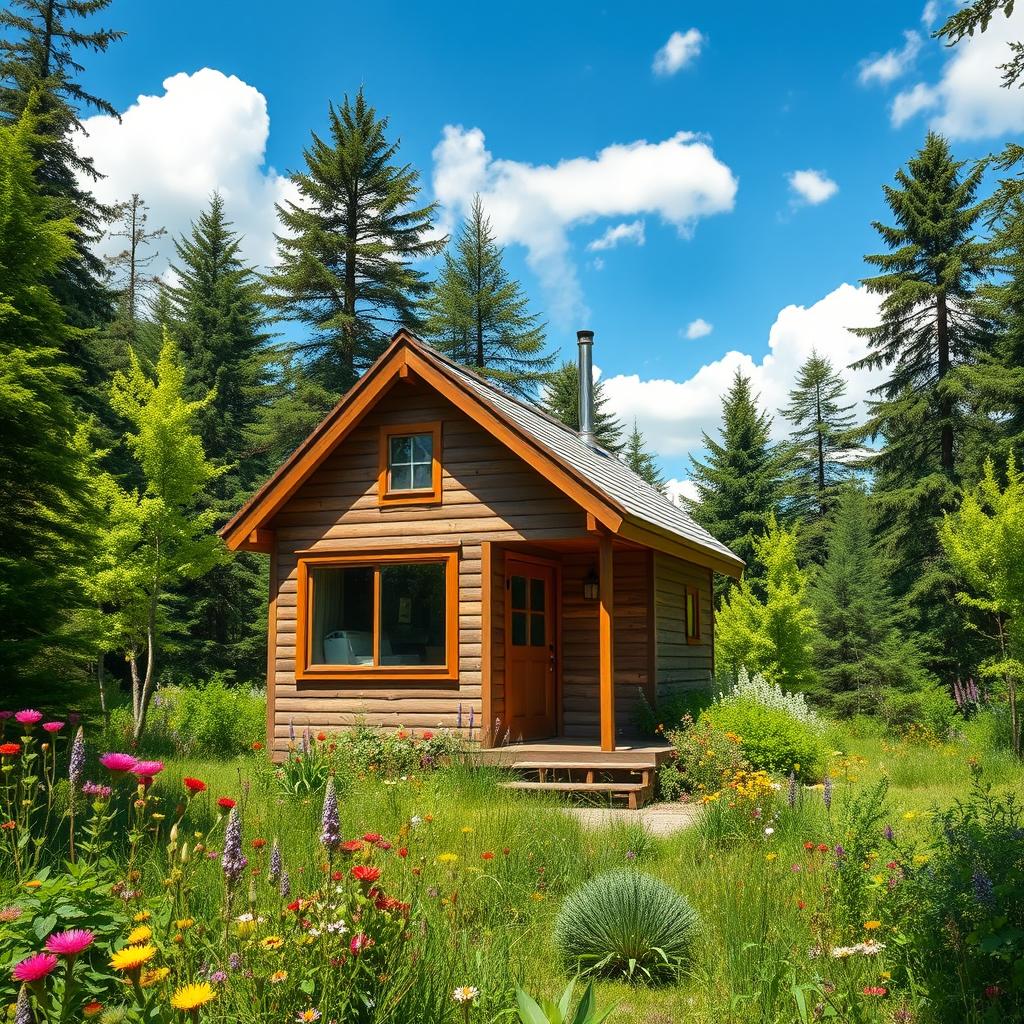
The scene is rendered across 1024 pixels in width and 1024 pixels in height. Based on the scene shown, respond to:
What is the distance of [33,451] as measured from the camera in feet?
29.0

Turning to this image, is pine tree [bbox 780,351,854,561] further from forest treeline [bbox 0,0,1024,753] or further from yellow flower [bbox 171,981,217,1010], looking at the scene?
yellow flower [bbox 171,981,217,1010]

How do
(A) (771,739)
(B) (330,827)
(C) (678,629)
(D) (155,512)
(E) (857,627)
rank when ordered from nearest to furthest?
(B) (330,827)
(A) (771,739)
(C) (678,629)
(D) (155,512)
(E) (857,627)

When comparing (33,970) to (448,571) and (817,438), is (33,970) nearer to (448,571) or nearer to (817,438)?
(448,571)

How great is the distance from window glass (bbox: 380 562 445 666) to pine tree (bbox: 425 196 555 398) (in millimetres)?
18702

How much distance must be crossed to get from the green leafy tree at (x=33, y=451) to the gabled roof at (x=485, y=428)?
3356 millimetres

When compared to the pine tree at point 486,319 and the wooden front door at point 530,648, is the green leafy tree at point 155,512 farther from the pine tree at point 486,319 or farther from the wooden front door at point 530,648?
the pine tree at point 486,319

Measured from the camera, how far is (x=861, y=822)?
450 centimetres

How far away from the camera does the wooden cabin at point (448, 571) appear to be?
39.0 feet

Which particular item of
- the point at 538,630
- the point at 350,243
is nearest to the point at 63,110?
the point at 350,243

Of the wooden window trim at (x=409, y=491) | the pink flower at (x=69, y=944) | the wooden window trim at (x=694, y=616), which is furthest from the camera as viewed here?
the wooden window trim at (x=694, y=616)

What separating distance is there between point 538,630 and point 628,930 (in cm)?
869

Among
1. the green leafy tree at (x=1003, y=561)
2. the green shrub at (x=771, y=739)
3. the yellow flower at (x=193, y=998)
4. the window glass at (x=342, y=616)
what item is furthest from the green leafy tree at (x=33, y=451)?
the green leafy tree at (x=1003, y=561)

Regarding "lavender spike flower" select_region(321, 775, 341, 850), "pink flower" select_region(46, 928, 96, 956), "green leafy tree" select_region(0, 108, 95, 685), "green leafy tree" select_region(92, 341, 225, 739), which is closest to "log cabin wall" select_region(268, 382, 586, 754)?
"green leafy tree" select_region(0, 108, 95, 685)

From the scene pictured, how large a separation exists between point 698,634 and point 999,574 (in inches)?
193
